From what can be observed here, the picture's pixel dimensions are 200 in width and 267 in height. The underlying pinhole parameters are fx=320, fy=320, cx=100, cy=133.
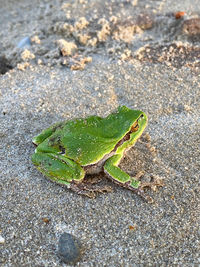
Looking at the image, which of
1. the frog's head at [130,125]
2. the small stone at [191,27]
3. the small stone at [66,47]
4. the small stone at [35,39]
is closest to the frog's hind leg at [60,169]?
the frog's head at [130,125]

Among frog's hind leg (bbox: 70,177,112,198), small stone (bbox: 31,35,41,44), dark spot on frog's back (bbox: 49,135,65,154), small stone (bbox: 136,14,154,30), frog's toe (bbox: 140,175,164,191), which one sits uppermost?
small stone (bbox: 31,35,41,44)

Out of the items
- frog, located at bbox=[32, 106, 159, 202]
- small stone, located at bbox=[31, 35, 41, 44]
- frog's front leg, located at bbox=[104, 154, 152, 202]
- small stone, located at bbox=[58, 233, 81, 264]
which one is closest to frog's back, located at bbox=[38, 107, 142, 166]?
frog, located at bbox=[32, 106, 159, 202]

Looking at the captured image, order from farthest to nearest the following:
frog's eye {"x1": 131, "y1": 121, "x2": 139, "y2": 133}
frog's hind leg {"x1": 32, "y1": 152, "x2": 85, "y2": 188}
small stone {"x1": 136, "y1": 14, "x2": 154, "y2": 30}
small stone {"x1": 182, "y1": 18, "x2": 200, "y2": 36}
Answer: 1. small stone {"x1": 136, "y1": 14, "x2": 154, "y2": 30}
2. small stone {"x1": 182, "y1": 18, "x2": 200, "y2": 36}
3. frog's eye {"x1": 131, "y1": 121, "x2": 139, "y2": 133}
4. frog's hind leg {"x1": 32, "y1": 152, "x2": 85, "y2": 188}

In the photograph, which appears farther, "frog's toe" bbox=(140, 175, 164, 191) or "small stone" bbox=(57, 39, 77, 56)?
"small stone" bbox=(57, 39, 77, 56)

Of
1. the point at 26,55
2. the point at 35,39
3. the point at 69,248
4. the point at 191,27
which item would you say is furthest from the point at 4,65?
the point at 69,248

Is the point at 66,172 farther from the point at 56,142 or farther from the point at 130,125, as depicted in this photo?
the point at 130,125

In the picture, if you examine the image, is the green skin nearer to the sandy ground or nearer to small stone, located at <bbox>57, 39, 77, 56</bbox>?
the sandy ground

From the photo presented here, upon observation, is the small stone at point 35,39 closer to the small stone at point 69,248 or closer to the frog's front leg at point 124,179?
the frog's front leg at point 124,179

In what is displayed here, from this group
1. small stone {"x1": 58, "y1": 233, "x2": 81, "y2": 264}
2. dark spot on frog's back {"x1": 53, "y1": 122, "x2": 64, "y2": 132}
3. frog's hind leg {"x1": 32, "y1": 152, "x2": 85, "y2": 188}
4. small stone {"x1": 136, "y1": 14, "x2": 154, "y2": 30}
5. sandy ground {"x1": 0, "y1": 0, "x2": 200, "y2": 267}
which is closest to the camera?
small stone {"x1": 58, "y1": 233, "x2": 81, "y2": 264}
